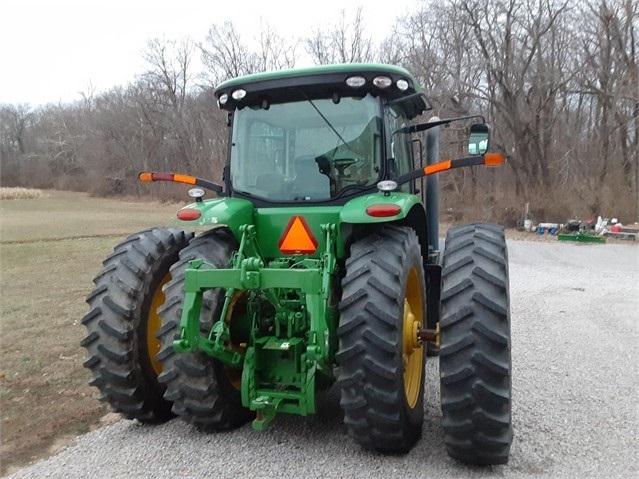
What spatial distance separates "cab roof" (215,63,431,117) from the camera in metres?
3.66

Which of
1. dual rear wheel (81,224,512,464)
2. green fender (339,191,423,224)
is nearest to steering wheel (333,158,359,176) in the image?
green fender (339,191,423,224)

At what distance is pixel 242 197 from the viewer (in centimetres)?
405

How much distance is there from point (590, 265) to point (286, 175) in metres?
11.4

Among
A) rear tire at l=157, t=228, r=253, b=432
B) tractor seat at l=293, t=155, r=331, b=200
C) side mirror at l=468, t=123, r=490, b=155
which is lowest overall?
rear tire at l=157, t=228, r=253, b=432

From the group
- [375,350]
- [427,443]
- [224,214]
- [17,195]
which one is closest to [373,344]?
[375,350]

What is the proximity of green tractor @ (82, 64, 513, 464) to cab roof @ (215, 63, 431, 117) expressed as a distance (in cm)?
1

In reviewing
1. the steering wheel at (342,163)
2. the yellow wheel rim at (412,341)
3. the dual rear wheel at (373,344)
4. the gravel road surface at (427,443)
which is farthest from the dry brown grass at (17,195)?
the yellow wheel rim at (412,341)

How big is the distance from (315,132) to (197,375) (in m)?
1.76

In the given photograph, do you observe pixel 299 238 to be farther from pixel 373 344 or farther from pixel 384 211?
pixel 373 344

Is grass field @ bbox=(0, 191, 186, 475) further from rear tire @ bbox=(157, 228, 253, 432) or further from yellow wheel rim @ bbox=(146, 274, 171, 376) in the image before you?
rear tire @ bbox=(157, 228, 253, 432)

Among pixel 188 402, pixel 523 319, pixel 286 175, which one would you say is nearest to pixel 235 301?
pixel 188 402

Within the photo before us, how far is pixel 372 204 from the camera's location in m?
3.32

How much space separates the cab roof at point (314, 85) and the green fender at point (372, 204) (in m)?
0.72

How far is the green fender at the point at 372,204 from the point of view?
128 inches
